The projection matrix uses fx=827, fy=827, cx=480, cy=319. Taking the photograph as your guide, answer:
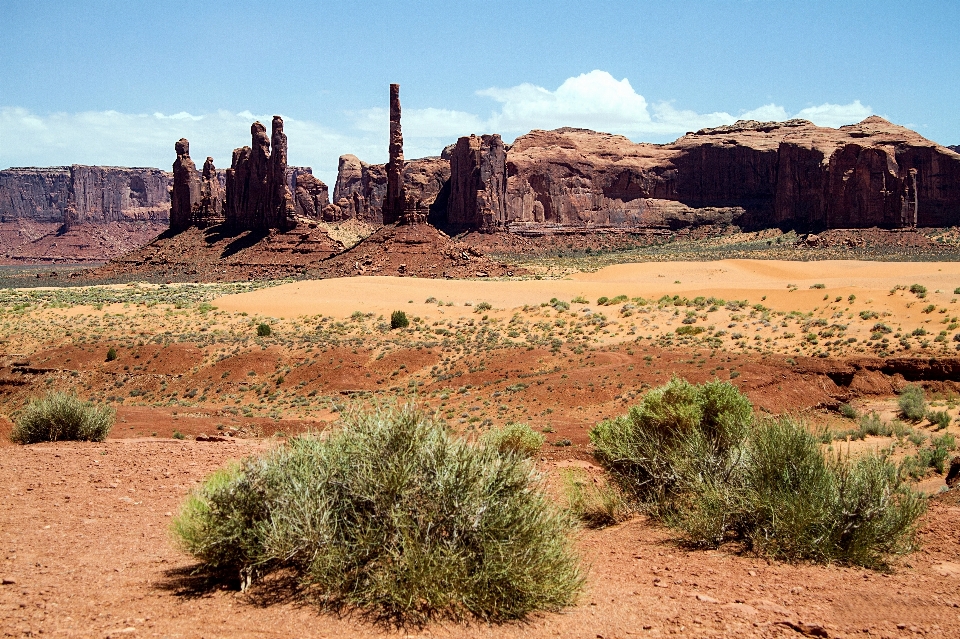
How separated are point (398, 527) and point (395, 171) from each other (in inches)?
3093

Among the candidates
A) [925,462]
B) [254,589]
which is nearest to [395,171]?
[925,462]

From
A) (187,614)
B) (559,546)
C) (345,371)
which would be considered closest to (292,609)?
(187,614)

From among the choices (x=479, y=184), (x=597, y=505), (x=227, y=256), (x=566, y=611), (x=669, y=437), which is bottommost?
(x=597, y=505)

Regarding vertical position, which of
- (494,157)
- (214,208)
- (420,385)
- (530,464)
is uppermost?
(494,157)

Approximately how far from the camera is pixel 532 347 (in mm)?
27750

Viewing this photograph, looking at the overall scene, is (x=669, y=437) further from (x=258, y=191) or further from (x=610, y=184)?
(x=610, y=184)

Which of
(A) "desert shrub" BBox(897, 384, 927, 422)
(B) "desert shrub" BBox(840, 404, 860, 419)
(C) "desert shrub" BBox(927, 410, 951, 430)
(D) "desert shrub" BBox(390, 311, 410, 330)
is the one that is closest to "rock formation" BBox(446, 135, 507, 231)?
(D) "desert shrub" BBox(390, 311, 410, 330)

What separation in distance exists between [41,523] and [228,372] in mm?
19659

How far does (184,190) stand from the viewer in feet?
333

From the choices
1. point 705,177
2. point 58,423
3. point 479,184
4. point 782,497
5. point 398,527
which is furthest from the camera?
point 705,177

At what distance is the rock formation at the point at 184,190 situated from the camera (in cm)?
10156

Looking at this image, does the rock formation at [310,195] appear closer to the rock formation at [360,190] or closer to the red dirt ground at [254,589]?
the rock formation at [360,190]

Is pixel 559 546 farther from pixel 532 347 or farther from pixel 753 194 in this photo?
pixel 753 194

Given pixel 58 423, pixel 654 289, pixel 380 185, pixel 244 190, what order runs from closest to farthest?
pixel 58 423
pixel 654 289
pixel 244 190
pixel 380 185
